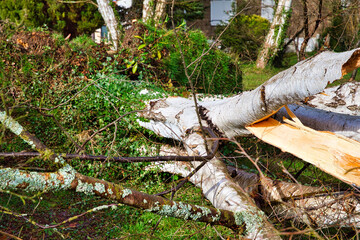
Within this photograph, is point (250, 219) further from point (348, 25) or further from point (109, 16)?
point (348, 25)

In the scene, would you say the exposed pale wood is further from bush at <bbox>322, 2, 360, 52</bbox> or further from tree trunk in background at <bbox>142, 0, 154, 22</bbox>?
tree trunk in background at <bbox>142, 0, 154, 22</bbox>

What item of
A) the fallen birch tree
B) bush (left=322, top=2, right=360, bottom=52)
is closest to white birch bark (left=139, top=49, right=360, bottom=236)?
the fallen birch tree

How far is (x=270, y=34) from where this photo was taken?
12109 mm

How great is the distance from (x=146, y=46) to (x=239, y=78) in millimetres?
2874

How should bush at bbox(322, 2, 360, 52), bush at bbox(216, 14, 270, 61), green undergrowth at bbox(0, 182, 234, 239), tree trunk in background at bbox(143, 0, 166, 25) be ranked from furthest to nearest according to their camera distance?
bush at bbox(216, 14, 270, 61) < tree trunk in background at bbox(143, 0, 166, 25) < bush at bbox(322, 2, 360, 52) < green undergrowth at bbox(0, 182, 234, 239)

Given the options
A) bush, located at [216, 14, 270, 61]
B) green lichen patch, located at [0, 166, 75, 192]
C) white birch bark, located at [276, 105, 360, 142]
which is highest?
green lichen patch, located at [0, 166, 75, 192]

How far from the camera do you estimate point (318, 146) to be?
2.66 metres

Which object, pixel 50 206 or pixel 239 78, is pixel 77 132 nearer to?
pixel 50 206

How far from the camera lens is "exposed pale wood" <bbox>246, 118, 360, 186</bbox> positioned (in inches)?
97.3

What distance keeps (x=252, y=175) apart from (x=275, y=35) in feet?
31.1

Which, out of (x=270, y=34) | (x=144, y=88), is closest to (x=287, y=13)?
(x=270, y=34)

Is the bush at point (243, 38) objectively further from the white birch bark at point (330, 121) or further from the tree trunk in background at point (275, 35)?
the white birch bark at point (330, 121)

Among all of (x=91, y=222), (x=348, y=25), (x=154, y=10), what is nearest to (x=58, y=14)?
(x=154, y=10)

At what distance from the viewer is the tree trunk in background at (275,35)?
1182 cm
